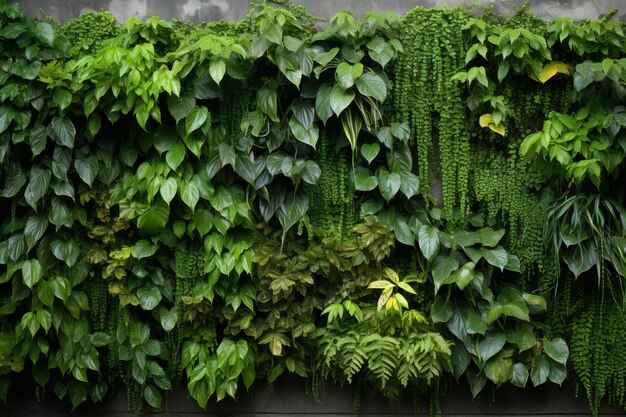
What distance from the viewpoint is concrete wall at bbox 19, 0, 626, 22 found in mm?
4820

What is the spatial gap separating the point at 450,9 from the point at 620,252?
5.96 feet

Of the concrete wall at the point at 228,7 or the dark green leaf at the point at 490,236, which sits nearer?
the dark green leaf at the point at 490,236

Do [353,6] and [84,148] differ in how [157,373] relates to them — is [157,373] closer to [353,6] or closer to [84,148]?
[84,148]

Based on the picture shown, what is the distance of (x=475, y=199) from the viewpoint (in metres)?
4.75

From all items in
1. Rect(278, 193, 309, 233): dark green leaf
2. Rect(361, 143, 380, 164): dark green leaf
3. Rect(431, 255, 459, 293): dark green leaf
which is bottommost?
Rect(431, 255, 459, 293): dark green leaf

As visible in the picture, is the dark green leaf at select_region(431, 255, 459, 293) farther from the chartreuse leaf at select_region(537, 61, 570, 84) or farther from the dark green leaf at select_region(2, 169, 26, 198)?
the dark green leaf at select_region(2, 169, 26, 198)

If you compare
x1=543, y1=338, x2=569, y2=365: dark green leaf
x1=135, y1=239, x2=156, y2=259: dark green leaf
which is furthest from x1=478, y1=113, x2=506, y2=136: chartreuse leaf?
x1=135, y1=239, x2=156, y2=259: dark green leaf

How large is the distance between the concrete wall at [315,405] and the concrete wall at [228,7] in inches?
94.3

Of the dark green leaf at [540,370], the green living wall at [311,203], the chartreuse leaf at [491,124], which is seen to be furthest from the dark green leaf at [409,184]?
the dark green leaf at [540,370]

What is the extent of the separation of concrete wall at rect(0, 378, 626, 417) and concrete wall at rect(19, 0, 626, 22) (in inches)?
94.3

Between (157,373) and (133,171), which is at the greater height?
(133,171)

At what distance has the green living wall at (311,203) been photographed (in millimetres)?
4477

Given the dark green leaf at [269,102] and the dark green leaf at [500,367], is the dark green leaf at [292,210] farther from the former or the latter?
the dark green leaf at [500,367]

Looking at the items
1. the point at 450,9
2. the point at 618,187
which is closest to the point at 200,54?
the point at 450,9
